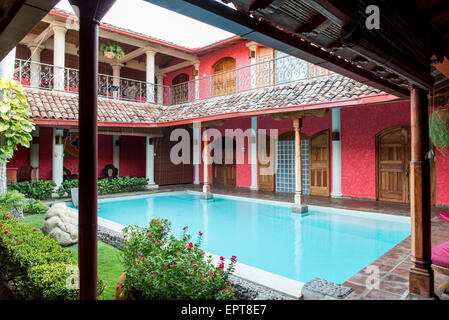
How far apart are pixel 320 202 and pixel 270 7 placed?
795 centimetres

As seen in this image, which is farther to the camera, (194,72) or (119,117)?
(194,72)

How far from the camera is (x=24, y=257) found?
126 inches

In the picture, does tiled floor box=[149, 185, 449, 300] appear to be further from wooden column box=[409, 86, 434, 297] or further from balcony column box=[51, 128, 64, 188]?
balcony column box=[51, 128, 64, 188]

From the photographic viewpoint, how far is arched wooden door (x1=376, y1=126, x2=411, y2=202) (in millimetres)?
8469

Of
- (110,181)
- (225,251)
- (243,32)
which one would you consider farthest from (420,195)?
(110,181)

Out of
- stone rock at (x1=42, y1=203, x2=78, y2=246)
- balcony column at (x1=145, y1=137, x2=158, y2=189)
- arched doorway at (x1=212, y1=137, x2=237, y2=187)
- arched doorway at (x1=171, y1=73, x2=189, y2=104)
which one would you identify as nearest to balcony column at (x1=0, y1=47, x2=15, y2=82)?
stone rock at (x1=42, y1=203, x2=78, y2=246)

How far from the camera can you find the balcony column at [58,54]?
33.0ft

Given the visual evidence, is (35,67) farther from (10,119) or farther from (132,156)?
(10,119)

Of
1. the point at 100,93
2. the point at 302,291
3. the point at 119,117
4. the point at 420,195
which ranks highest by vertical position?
the point at 100,93

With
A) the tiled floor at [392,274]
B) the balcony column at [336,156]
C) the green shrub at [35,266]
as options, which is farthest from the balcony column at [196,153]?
the green shrub at [35,266]

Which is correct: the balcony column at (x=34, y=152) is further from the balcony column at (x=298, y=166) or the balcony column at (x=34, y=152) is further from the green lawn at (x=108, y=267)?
the balcony column at (x=298, y=166)

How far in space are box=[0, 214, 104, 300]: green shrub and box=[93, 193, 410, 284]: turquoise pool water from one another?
2.77 m

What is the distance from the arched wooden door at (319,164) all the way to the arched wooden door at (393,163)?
1.70 m
